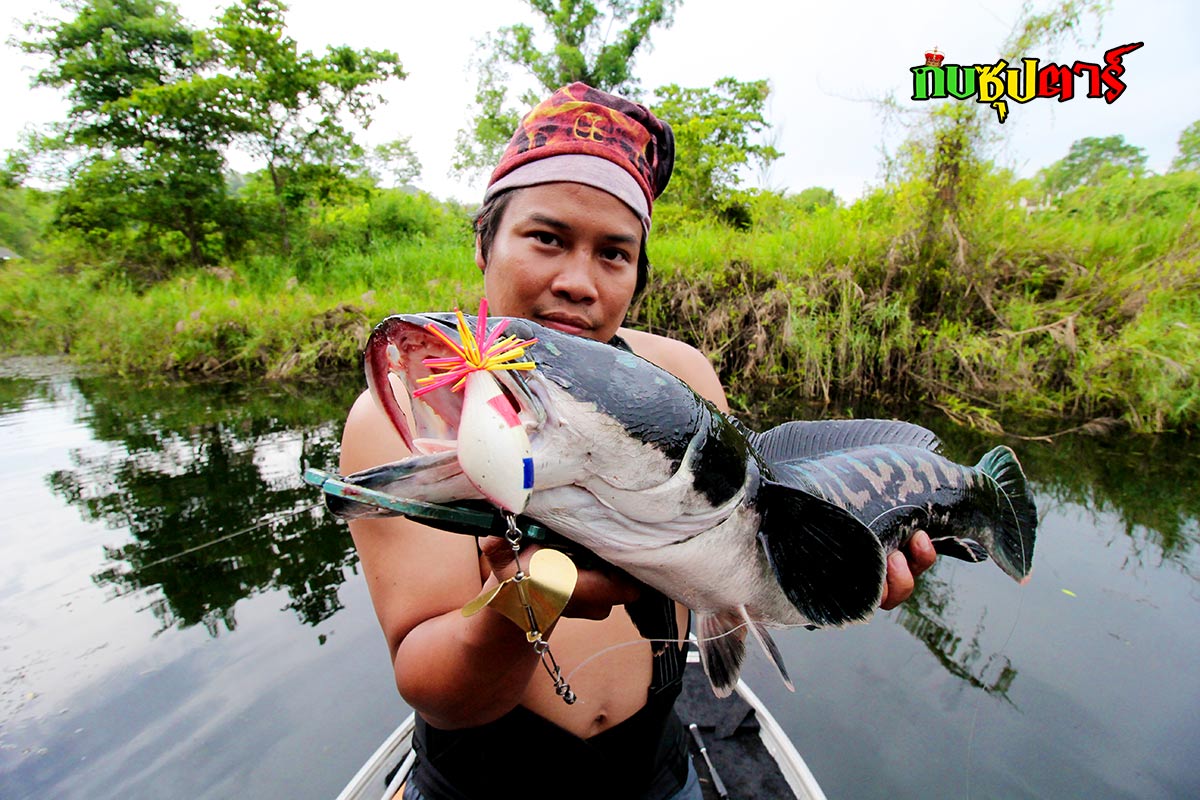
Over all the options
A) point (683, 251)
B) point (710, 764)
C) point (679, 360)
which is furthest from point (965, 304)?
point (710, 764)

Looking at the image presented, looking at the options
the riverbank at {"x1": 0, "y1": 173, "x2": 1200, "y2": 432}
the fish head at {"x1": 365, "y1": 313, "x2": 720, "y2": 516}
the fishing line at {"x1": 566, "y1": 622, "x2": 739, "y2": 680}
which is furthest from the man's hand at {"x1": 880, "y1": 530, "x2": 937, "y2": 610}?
the riverbank at {"x1": 0, "y1": 173, "x2": 1200, "y2": 432}

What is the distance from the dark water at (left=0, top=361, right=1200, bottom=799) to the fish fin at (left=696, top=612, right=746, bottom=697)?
6.07 ft

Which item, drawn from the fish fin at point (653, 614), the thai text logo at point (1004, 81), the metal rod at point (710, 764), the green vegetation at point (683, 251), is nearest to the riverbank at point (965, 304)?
the green vegetation at point (683, 251)

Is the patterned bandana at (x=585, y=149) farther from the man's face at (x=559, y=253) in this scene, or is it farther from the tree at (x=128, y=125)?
the tree at (x=128, y=125)

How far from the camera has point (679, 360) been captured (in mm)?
2248

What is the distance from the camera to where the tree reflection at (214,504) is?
3953 millimetres

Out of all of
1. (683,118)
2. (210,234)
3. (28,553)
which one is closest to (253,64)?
(210,234)

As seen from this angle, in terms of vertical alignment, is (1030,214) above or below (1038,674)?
above

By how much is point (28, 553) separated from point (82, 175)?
18.7 meters

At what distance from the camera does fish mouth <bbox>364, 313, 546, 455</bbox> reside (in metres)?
0.85

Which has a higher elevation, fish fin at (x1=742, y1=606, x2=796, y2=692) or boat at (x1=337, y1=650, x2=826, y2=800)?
fish fin at (x1=742, y1=606, x2=796, y2=692)

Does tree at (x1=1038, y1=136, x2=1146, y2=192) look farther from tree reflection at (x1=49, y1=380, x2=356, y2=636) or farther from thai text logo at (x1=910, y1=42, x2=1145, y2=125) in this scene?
tree reflection at (x1=49, y1=380, x2=356, y2=636)

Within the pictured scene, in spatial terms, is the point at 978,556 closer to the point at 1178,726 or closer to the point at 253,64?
the point at 1178,726

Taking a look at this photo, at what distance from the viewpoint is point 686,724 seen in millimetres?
2568
